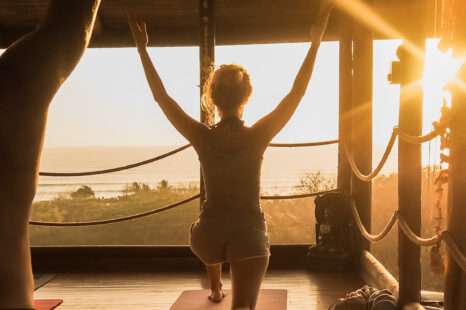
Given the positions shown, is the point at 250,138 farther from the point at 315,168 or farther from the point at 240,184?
the point at 315,168

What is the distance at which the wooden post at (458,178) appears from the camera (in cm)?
173

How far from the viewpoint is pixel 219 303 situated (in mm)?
3225

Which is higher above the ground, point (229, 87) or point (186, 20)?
point (186, 20)

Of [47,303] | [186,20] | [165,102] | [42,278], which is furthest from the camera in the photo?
[186,20]

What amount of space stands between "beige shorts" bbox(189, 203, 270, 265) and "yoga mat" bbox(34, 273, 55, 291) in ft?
7.51

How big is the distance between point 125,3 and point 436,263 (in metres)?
3.77

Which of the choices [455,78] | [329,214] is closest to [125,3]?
[329,214]

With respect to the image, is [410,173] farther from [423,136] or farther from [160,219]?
[160,219]

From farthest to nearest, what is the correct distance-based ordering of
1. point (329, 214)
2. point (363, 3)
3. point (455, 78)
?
point (329, 214)
point (363, 3)
point (455, 78)

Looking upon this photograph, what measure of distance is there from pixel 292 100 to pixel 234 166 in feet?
1.19

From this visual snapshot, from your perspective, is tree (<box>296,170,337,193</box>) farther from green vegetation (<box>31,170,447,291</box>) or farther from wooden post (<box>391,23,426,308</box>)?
wooden post (<box>391,23,426,308</box>)

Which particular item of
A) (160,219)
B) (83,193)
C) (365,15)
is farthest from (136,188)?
(365,15)

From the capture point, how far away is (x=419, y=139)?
221 cm

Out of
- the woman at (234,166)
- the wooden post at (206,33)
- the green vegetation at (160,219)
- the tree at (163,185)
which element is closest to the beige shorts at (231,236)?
the woman at (234,166)
